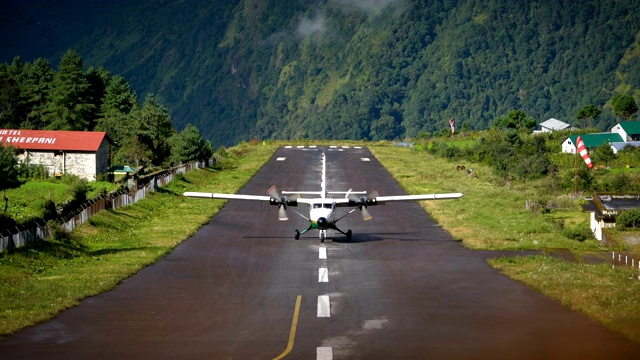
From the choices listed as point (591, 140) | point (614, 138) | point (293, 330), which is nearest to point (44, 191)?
point (293, 330)

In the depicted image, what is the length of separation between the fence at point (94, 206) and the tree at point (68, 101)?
3860 cm

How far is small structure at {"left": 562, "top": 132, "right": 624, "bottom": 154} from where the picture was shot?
127188 millimetres

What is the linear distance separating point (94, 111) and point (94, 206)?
276ft

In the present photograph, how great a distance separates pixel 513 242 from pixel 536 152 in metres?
67.3

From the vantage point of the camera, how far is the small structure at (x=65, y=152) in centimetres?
8738

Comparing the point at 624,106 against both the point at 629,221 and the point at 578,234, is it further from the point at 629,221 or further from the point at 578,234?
the point at 578,234

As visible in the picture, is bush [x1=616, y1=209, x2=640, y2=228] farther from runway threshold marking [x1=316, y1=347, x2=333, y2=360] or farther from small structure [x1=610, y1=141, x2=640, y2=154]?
small structure [x1=610, y1=141, x2=640, y2=154]

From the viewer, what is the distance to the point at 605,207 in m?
71.3

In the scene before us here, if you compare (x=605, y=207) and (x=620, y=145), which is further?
(x=620, y=145)

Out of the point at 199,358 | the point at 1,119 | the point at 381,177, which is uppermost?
the point at 1,119

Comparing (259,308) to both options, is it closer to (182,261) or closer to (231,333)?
(231,333)

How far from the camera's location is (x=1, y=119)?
13300 cm

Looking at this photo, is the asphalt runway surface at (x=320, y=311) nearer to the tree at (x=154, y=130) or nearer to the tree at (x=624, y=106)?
the tree at (x=154, y=130)

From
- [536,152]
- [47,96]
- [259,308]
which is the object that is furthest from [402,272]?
[47,96]
